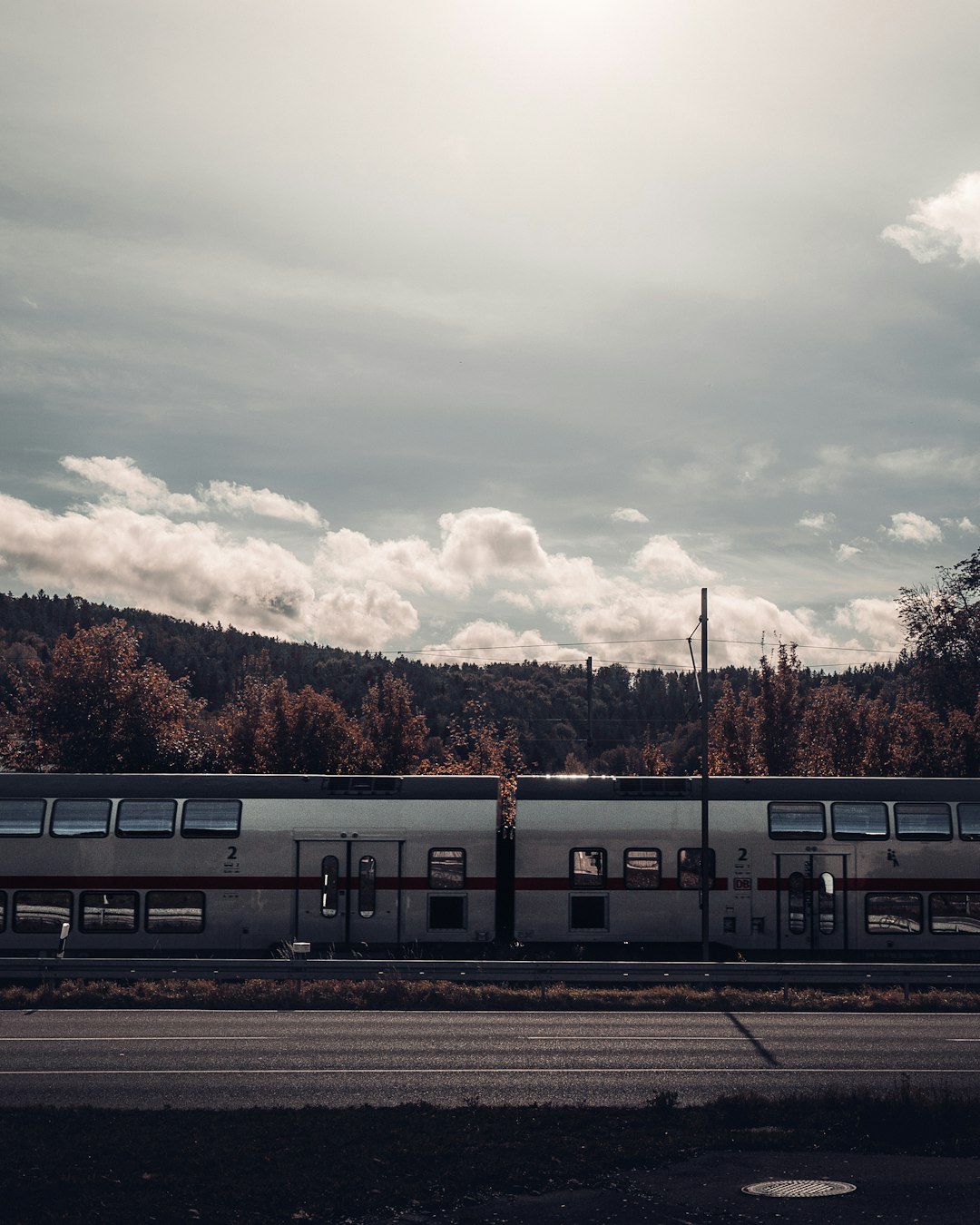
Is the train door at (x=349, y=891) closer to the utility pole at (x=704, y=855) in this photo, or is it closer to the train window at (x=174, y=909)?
the train window at (x=174, y=909)

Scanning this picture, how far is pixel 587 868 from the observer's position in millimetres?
28516

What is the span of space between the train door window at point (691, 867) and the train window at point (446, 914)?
538cm

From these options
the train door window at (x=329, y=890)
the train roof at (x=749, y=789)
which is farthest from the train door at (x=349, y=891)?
the train roof at (x=749, y=789)

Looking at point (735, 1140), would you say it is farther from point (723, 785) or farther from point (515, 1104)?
point (723, 785)

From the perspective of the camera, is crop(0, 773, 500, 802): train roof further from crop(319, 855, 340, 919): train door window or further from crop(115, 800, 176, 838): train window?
crop(319, 855, 340, 919): train door window

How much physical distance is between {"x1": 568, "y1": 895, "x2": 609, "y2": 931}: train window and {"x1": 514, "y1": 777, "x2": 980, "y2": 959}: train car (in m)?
0.02

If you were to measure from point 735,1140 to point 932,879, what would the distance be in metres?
17.1

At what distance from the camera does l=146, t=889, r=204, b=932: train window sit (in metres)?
27.8

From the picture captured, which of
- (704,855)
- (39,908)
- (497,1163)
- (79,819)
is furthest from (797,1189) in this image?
(39,908)

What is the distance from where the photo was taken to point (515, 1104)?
15.3 metres

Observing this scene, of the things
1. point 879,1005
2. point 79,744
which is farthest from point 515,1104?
point 79,744

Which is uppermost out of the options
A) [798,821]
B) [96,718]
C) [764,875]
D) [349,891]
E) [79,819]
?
[96,718]

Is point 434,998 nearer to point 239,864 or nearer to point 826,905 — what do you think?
point 239,864

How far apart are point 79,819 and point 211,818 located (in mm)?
3130
